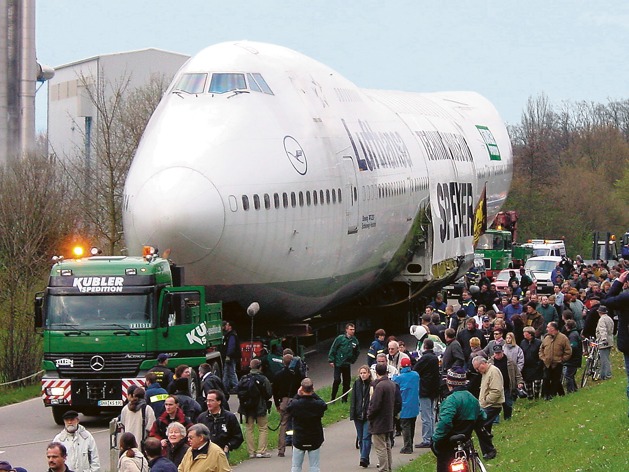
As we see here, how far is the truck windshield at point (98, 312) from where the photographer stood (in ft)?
75.9

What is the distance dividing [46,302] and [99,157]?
2756cm

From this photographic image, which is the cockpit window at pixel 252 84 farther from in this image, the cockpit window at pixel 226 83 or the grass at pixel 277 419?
the grass at pixel 277 419

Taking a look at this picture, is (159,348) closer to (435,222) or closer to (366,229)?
(366,229)

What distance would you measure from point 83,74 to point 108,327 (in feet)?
179

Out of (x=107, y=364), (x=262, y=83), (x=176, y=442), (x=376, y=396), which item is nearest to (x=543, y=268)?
(x=262, y=83)

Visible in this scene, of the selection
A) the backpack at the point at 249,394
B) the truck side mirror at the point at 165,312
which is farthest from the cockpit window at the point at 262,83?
the backpack at the point at 249,394

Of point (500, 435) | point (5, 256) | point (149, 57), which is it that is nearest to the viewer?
point (500, 435)

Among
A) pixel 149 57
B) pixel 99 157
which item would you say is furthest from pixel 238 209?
pixel 149 57

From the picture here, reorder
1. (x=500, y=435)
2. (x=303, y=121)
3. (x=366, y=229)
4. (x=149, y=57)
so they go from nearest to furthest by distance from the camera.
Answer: (x=500, y=435)
(x=303, y=121)
(x=366, y=229)
(x=149, y=57)

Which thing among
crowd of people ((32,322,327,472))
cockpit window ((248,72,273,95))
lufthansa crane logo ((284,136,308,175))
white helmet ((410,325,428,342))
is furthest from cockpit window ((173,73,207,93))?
crowd of people ((32,322,327,472))

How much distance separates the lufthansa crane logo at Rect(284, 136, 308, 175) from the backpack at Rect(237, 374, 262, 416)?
8.04 m

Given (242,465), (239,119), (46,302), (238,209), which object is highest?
(239,119)

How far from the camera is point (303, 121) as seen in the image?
93.7 ft

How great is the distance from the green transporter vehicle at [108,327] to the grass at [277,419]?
1667 millimetres
